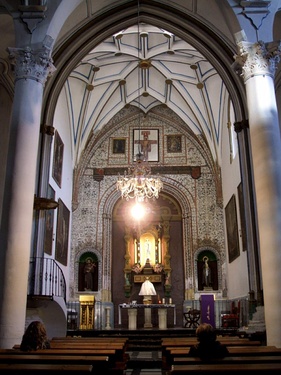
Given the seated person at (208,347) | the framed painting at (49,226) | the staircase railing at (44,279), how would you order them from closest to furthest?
the seated person at (208,347)
the staircase railing at (44,279)
the framed painting at (49,226)

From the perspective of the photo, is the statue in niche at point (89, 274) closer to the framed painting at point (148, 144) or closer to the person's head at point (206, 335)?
the framed painting at point (148, 144)

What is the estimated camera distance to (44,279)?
11.9 metres

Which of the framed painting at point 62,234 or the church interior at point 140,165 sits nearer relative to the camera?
the church interior at point 140,165

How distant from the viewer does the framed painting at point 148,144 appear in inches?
788

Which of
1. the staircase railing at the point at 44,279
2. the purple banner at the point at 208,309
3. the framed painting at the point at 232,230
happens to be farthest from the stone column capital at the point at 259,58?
the purple banner at the point at 208,309

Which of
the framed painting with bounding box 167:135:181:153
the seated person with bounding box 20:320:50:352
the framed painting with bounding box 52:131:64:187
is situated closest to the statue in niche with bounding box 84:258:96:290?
the framed painting with bounding box 52:131:64:187

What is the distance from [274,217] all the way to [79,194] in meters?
13.2

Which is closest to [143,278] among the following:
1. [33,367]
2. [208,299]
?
[208,299]

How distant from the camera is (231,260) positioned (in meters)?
16.8

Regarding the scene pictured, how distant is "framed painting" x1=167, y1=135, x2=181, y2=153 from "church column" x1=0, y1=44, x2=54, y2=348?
12.1 metres

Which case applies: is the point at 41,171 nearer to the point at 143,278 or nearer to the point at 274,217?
the point at 274,217

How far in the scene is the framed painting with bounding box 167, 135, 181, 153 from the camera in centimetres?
2005

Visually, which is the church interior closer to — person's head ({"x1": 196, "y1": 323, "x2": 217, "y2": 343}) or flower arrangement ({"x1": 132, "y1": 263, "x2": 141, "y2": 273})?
flower arrangement ({"x1": 132, "y1": 263, "x2": 141, "y2": 273})

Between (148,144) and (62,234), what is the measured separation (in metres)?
6.50
